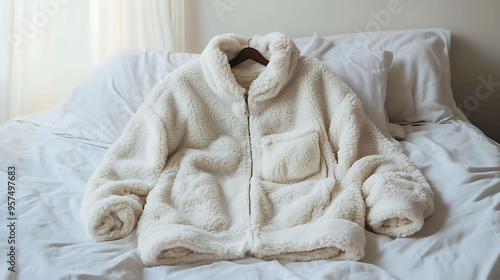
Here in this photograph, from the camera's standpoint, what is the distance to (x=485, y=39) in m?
2.11

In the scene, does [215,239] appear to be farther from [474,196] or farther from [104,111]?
[104,111]

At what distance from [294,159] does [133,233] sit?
51 cm

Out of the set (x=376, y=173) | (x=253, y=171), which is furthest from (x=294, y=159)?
(x=376, y=173)

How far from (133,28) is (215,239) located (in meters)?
1.49

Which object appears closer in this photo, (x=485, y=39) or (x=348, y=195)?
(x=348, y=195)

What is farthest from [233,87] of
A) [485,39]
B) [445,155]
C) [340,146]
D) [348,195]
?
[485,39]

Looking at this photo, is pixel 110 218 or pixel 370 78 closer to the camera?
pixel 110 218

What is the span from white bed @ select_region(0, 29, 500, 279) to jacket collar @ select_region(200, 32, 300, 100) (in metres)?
0.43

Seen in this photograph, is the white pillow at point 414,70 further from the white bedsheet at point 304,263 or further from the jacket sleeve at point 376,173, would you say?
the jacket sleeve at point 376,173

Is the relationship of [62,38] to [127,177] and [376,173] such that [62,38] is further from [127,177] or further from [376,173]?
[376,173]

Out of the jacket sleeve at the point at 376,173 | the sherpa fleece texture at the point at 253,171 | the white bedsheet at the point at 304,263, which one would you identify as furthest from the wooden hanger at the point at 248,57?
the white bedsheet at the point at 304,263

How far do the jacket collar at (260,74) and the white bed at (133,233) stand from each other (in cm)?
43

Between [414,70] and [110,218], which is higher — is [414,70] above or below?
above

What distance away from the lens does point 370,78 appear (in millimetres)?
1764
